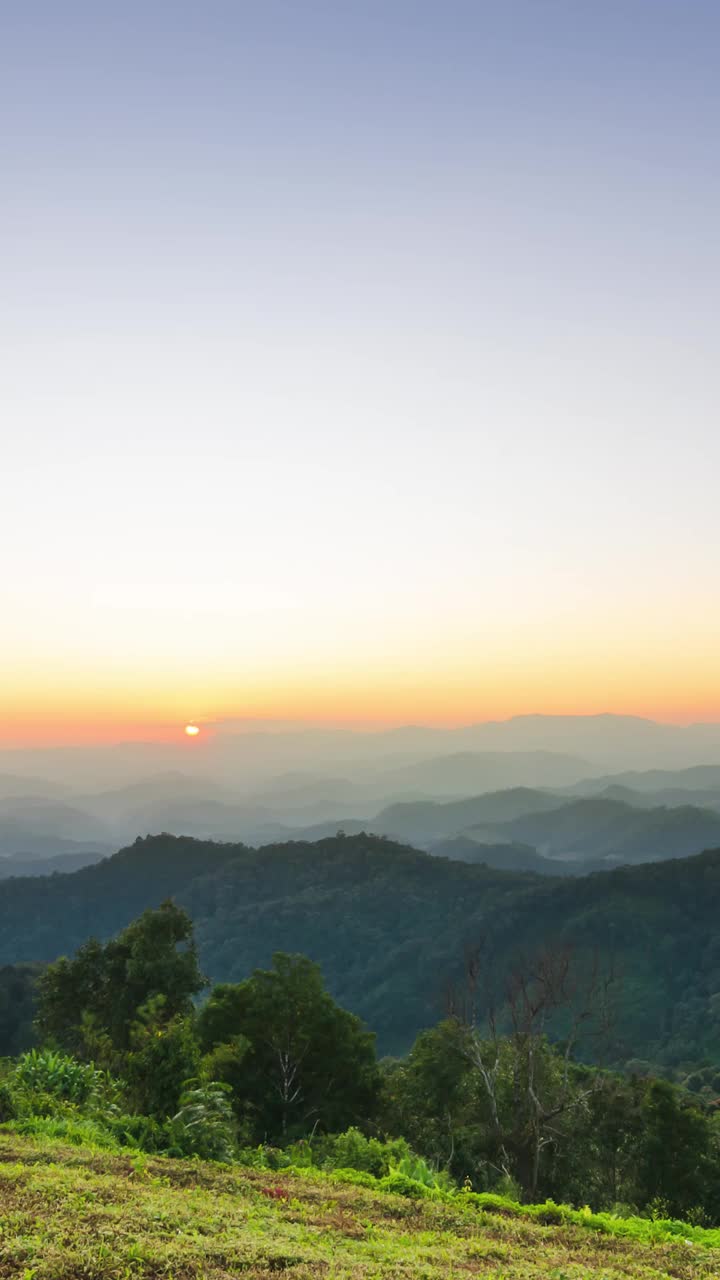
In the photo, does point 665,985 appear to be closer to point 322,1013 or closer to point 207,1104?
point 322,1013

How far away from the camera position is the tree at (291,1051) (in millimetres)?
31844

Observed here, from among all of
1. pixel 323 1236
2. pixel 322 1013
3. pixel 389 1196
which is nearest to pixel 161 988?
pixel 322 1013

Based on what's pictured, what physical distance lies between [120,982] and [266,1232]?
3326cm

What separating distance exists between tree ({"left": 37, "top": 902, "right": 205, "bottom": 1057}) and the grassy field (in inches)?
1009

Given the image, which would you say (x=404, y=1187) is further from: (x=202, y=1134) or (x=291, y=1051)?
(x=291, y=1051)

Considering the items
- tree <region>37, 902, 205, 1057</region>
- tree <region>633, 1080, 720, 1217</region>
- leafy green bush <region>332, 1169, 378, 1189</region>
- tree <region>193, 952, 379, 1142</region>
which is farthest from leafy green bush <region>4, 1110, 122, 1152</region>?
tree <region>633, 1080, 720, 1217</region>

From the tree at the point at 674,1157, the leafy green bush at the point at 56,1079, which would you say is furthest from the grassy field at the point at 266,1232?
the tree at the point at 674,1157

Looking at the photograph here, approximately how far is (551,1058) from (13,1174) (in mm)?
35910

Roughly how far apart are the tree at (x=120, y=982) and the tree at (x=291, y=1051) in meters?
2.64

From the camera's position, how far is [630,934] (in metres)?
180

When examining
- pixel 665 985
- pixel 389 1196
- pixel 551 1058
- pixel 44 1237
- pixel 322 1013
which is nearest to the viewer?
pixel 44 1237

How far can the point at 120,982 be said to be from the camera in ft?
131

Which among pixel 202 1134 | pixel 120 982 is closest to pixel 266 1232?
pixel 202 1134

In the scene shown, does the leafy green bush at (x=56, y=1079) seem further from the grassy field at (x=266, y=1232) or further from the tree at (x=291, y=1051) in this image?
the tree at (x=291, y=1051)
